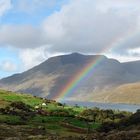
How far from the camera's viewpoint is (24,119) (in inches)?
5059

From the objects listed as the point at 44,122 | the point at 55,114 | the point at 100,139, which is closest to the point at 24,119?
the point at 44,122

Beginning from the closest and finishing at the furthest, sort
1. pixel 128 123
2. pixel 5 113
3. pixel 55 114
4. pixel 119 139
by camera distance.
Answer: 1. pixel 119 139
2. pixel 128 123
3. pixel 5 113
4. pixel 55 114

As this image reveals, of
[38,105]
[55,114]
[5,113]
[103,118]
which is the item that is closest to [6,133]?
[5,113]

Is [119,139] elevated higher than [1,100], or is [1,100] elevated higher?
[1,100]

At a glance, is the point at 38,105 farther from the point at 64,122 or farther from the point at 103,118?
the point at 64,122

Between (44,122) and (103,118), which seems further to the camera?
(103,118)

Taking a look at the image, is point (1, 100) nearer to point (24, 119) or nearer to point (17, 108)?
point (17, 108)

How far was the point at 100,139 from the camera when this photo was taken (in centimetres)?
5431

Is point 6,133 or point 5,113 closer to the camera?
point 6,133

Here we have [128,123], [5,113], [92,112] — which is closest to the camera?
[128,123]

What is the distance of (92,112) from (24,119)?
166 ft

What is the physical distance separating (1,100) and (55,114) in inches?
1246


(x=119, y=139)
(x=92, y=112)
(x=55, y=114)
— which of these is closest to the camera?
(x=119, y=139)

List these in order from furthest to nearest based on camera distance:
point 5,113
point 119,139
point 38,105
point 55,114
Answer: point 38,105
point 55,114
point 5,113
point 119,139
